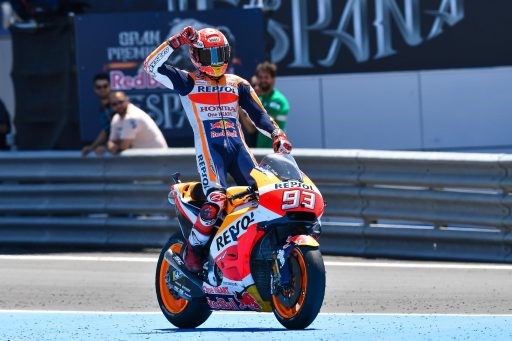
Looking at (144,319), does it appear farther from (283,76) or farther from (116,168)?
(283,76)

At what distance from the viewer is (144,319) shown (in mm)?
10305

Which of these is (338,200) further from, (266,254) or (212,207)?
(266,254)

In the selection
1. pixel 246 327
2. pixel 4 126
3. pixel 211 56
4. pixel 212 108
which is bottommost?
pixel 246 327

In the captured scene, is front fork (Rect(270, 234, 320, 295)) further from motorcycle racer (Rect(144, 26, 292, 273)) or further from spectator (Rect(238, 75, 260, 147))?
spectator (Rect(238, 75, 260, 147))

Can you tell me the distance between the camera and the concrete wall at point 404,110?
1767cm

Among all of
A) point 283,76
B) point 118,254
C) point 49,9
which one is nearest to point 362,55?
point 283,76

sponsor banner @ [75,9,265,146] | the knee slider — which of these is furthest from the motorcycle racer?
sponsor banner @ [75,9,265,146]

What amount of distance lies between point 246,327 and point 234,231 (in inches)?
30.4

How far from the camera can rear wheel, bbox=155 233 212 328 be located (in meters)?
9.80

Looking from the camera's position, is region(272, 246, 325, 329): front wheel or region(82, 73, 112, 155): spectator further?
region(82, 73, 112, 155): spectator

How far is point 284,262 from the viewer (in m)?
8.77

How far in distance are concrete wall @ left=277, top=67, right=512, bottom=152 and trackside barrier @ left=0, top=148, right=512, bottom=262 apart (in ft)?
11.1

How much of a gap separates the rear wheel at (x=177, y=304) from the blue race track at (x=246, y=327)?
0.09 meters

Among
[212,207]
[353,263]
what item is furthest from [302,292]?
[353,263]
